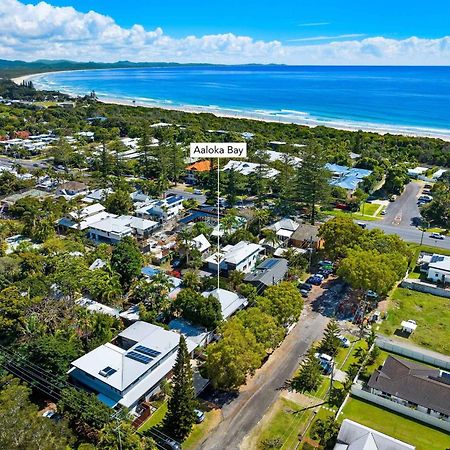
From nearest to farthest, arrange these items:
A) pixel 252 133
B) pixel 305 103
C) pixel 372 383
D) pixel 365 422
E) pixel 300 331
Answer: pixel 365 422 → pixel 372 383 → pixel 300 331 → pixel 252 133 → pixel 305 103

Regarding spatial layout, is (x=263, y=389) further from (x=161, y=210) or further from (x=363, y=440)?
(x=161, y=210)

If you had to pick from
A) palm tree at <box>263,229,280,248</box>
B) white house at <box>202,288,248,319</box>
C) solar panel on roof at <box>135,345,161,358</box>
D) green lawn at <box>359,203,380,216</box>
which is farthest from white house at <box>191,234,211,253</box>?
green lawn at <box>359,203,380,216</box>

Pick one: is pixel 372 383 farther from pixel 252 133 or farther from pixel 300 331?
pixel 252 133

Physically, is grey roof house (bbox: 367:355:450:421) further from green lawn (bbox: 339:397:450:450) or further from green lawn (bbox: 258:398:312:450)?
green lawn (bbox: 258:398:312:450)

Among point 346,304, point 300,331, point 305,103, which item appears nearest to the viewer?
point 300,331

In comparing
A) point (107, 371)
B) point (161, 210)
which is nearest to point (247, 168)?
point (161, 210)

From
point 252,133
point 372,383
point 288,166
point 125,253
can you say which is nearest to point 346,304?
point 372,383

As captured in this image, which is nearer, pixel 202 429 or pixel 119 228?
pixel 202 429

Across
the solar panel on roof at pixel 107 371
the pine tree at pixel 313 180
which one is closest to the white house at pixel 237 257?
the pine tree at pixel 313 180

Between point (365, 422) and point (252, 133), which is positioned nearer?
point (365, 422)
